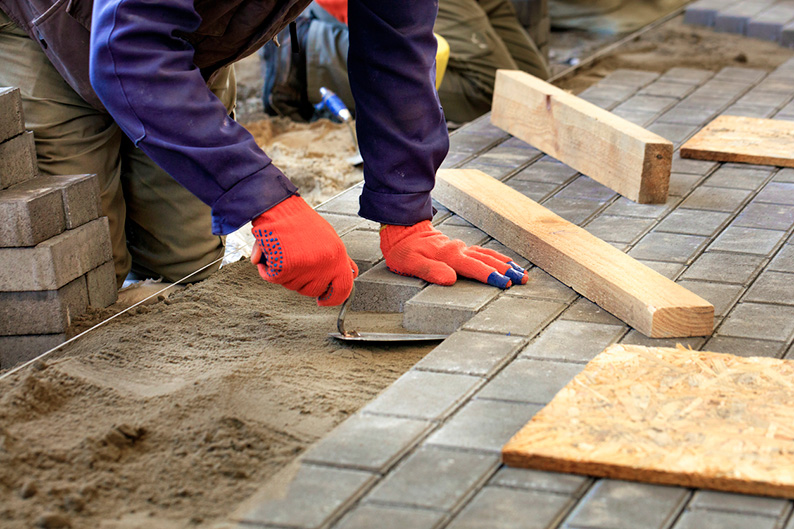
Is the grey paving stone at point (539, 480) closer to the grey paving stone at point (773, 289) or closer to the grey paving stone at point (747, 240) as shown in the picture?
the grey paving stone at point (773, 289)

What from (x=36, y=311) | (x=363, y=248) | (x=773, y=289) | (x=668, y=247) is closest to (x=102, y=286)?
(x=36, y=311)

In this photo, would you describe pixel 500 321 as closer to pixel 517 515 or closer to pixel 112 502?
pixel 517 515

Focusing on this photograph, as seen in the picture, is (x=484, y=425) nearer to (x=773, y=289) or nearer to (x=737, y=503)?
(x=737, y=503)

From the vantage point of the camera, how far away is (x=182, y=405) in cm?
223

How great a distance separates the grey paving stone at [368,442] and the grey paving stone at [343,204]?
1.68 m

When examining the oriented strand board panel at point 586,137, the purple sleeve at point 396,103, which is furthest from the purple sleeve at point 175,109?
the oriented strand board panel at point 586,137

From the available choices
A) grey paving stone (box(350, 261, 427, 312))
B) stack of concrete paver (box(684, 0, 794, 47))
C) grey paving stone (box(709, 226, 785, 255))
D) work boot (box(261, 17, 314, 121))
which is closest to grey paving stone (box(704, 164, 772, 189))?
grey paving stone (box(709, 226, 785, 255))

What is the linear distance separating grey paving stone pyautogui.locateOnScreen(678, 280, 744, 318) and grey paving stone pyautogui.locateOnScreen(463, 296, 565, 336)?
1.52 ft

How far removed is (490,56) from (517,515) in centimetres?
466

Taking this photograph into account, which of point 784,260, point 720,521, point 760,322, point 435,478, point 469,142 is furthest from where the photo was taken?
point 469,142

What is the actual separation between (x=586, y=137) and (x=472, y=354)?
182cm

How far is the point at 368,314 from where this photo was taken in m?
2.97

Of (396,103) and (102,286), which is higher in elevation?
(396,103)

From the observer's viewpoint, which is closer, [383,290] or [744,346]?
[744,346]
